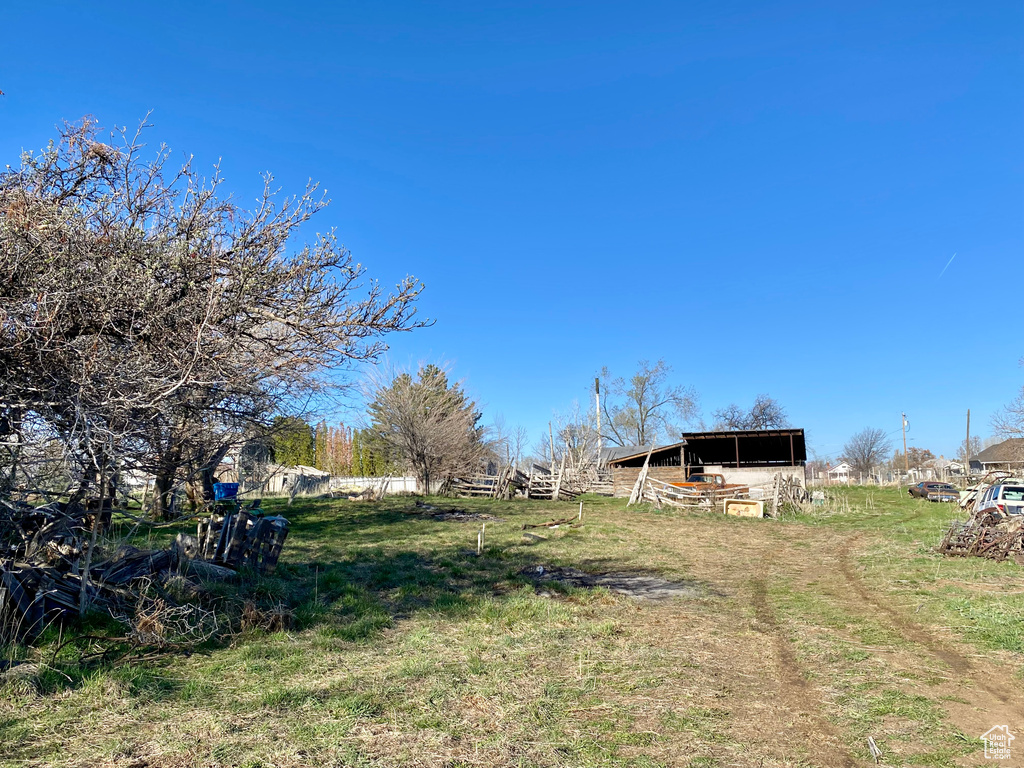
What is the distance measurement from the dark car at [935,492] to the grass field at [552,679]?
94.9ft

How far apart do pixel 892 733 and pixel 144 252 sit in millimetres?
7431

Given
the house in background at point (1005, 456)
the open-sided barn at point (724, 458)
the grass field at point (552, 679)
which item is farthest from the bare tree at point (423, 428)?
the house in background at point (1005, 456)

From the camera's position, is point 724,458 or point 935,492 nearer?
point 935,492

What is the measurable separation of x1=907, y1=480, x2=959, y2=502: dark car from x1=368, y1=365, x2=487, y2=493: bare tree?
26.5 m

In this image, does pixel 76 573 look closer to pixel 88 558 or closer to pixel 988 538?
pixel 88 558

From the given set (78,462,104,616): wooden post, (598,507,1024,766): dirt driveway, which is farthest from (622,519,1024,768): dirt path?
(78,462,104,616): wooden post

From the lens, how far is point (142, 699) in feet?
16.0

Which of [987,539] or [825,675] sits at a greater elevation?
[987,539]

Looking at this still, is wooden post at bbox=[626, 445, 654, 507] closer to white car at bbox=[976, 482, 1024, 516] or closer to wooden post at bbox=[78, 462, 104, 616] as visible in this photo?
white car at bbox=[976, 482, 1024, 516]

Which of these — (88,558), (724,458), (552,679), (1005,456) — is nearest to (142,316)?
(88,558)

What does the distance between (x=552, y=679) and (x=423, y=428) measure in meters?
26.1

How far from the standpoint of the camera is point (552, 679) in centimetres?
565

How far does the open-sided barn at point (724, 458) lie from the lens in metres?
34.2

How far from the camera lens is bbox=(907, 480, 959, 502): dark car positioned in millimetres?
35469
